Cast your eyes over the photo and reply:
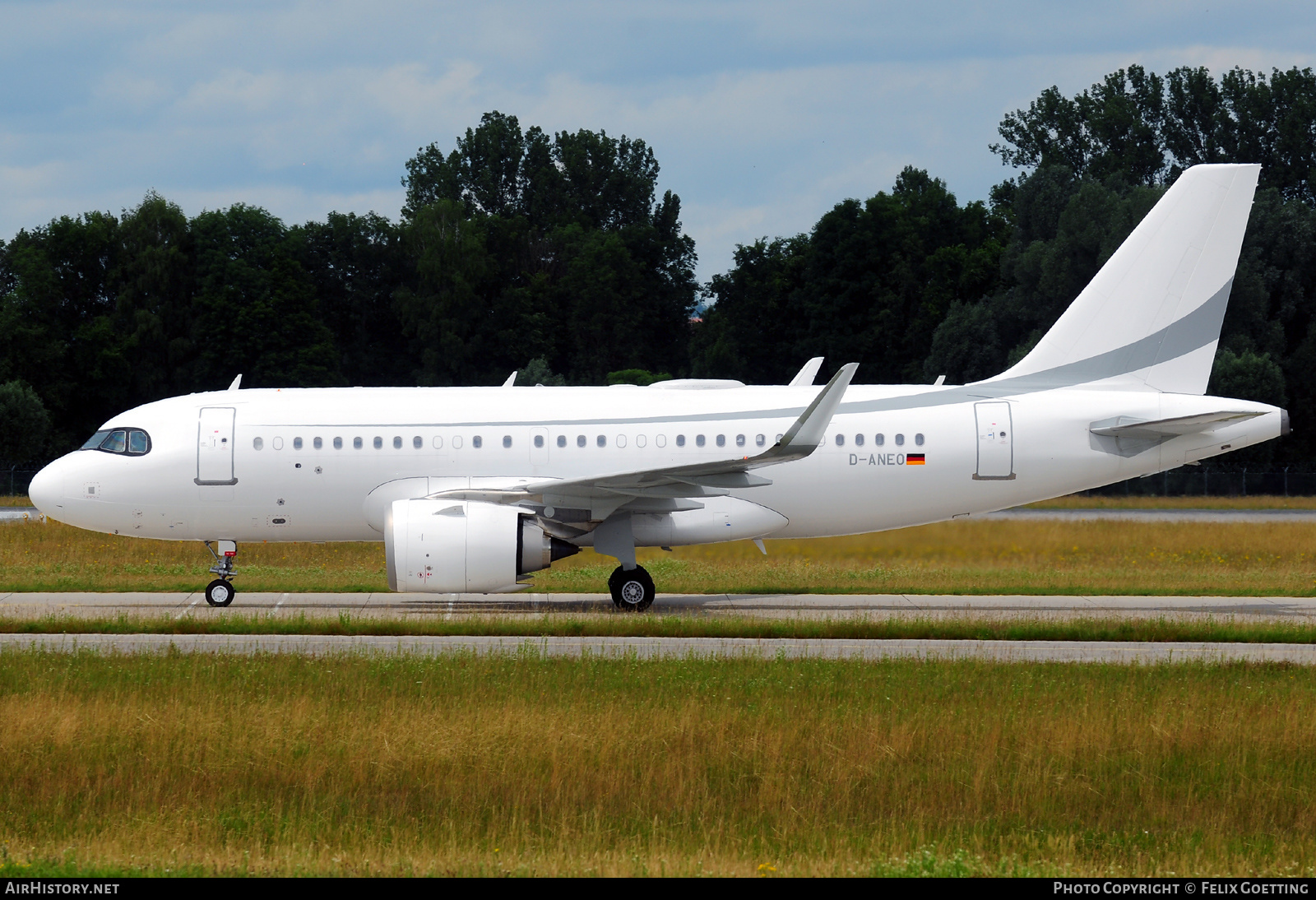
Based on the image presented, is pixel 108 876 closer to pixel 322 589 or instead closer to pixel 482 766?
pixel 482 766

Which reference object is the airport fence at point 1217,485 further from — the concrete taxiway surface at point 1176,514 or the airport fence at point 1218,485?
the concrete taxiway surface at point 1176,514

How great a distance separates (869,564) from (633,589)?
8174 mm

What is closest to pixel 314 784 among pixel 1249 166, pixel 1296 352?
pixel 1249 166

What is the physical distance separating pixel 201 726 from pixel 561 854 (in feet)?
15.6

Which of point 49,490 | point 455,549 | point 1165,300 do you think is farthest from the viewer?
point 1165,300

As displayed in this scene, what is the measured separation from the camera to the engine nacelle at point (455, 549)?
21250 millimetres

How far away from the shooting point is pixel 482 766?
11.7 m

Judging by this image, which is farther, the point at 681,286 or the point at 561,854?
the point at 681,286

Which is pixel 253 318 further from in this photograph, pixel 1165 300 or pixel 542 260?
pixel 1165 300

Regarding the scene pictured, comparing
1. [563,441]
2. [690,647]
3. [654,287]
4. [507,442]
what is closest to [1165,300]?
[563,441]

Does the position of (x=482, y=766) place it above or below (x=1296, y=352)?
below

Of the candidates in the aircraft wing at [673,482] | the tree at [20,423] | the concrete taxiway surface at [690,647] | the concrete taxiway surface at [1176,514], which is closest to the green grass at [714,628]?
the concrete taxiway surface at [690,647]

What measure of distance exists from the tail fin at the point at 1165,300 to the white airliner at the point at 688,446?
0.04 metres

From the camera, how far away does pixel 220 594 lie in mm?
23328
